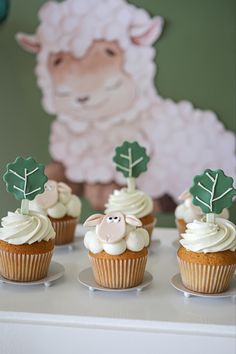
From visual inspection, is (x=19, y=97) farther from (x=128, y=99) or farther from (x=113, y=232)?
(x=113, y=232)

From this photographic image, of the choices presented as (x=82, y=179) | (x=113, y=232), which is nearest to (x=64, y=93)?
(x=82, y=179)

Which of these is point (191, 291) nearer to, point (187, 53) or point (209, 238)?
point (209, 238)

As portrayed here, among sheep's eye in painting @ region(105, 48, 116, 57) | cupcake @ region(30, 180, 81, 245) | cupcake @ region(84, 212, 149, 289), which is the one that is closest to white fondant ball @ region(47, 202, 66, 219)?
cupcake @ region(30, 180, 81, 245)

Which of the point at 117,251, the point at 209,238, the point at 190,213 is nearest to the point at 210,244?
the point at 209,238

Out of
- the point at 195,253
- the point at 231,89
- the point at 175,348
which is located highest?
the point at 231,89

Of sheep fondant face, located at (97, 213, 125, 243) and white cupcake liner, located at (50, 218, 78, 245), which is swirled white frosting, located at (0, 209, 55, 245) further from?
white cupcake liner, located at (50, 218, 78, 245)

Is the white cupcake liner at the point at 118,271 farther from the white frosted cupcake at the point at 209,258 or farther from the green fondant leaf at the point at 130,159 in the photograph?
the green fondant leaf at the point at 130,159
